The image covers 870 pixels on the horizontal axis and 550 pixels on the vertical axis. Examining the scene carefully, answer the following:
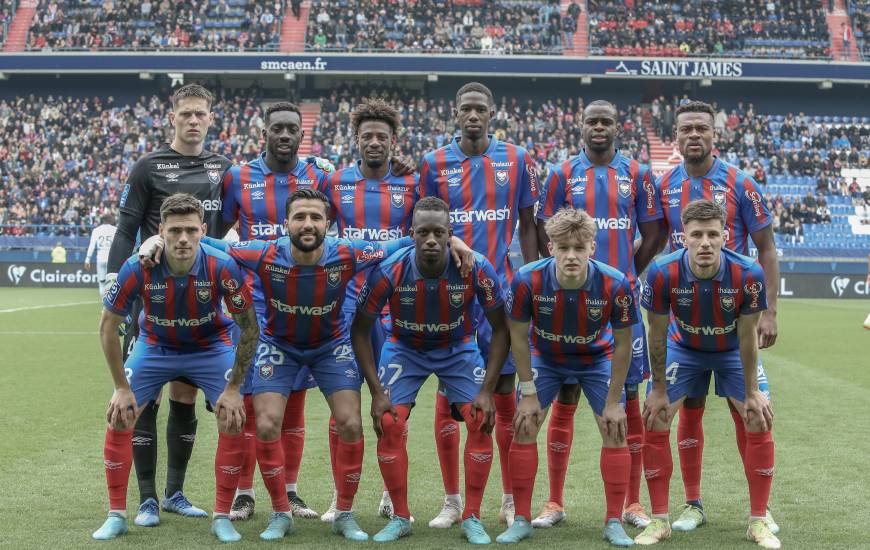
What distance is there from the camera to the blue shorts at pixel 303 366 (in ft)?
18.5

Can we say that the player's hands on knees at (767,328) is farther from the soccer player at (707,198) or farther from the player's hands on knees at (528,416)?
the player's hands on knees at (528,416)

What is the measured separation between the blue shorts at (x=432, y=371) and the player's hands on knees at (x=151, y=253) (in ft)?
4.54

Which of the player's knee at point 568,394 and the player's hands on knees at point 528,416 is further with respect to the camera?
the player's knee at point 568,394

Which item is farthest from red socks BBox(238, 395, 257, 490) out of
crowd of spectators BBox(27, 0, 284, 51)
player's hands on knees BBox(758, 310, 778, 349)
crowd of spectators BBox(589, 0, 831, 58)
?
crowd of spectators BBox(589, 0, 831, 58)

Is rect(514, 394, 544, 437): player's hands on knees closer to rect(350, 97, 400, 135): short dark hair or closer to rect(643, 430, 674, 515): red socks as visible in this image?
rect(643, 430, 674, 515): red socks

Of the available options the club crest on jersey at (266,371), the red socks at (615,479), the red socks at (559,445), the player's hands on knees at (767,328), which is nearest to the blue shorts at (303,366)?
the club crest on jersey at (266,371)

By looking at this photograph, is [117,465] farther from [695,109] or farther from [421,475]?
[695,109]

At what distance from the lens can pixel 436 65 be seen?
119ft

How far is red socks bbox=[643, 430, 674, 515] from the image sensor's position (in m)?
5.55

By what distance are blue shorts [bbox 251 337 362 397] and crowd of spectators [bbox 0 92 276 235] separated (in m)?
26.0

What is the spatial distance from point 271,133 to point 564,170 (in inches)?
71.9

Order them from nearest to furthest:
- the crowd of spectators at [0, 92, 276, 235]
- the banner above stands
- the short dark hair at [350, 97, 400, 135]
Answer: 1. the short dark hair at [350, 97, 400, 135]
2. the crowd of spectators at [0, 92, 276, 235]
3. the banner above stands

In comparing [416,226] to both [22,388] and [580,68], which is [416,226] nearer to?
[22,388]

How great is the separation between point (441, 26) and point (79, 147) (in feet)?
45.4
